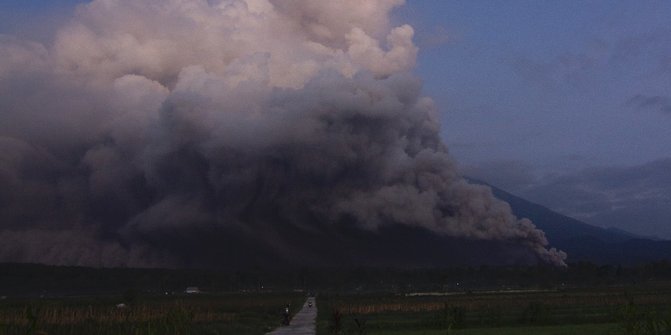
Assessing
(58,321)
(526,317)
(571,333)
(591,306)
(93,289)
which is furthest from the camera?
(93,289)

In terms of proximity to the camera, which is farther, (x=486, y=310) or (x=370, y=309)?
(x=370, y=309)

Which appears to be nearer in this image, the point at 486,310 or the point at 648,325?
the point at 648,325

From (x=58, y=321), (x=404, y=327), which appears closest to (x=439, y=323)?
(x=404, y=327)

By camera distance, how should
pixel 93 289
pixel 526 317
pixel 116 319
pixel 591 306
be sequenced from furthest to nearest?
pixel 93 289 → pixel 591 306 → pixel 526 317 → pixel 116 319

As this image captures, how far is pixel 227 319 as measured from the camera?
62.3 meters

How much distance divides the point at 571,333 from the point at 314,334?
1547cm

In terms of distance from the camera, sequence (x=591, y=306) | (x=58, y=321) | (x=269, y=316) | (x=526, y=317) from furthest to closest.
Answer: (x=591, y=306) < (x=269, y=316) < (x=526, y=317) < (x=58, y=321)

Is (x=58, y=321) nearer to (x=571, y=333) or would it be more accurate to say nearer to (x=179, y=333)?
(x=179, y=333)

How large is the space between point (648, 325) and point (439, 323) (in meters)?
30.7

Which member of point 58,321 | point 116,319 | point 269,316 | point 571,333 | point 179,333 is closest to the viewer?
point 179,333

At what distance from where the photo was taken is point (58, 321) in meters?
52.1

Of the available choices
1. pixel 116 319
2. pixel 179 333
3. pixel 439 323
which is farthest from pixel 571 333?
pixel 116 319

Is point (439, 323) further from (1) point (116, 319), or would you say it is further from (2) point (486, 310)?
(1) point (116, 319)

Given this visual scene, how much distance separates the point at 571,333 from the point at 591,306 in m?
38.1
